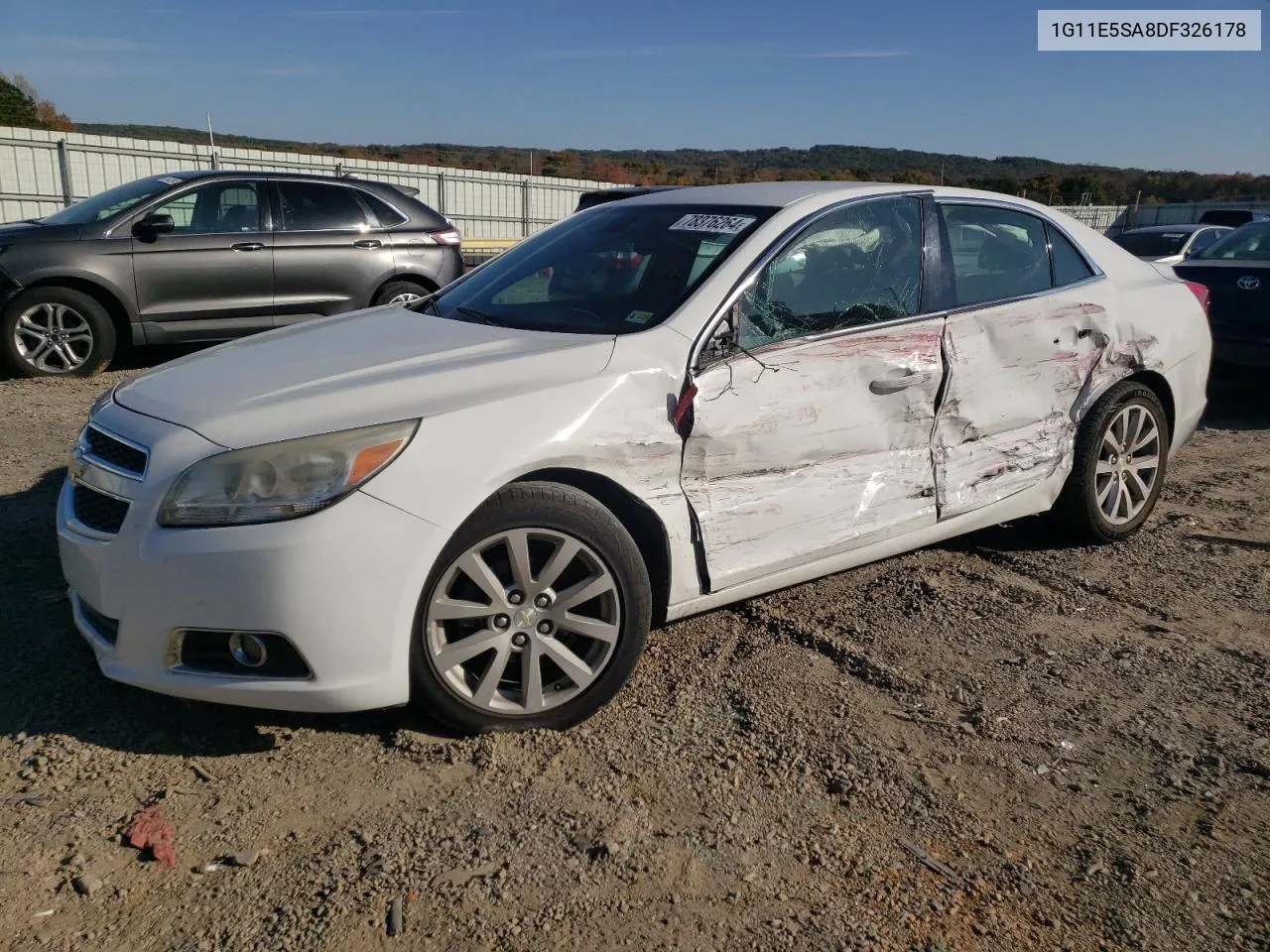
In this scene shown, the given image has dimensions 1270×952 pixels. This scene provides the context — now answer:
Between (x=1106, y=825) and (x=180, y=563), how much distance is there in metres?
2.50

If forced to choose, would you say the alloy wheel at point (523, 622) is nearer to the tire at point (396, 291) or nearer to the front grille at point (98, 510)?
the front grille at point (98, 510)

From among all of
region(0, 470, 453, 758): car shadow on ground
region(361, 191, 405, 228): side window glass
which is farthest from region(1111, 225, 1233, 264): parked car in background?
region(0, 470, 453, 758): car shadow on ground


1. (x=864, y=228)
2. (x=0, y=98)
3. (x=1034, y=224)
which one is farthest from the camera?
(x=0, y=98)

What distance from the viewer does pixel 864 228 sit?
3.89 meters

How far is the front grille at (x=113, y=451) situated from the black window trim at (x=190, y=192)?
5804mm

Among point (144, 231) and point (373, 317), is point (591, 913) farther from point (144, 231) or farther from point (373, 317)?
point (144, 231)

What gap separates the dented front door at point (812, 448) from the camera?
3.30m

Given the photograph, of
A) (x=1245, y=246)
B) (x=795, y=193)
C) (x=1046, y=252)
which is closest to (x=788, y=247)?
(x=795, y=193)

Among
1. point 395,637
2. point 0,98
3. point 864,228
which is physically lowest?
point 395,637

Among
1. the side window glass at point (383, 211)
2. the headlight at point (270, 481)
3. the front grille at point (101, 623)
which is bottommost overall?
the front grille at point (101, 623)

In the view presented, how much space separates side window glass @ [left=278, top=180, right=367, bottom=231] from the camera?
902 centimetres

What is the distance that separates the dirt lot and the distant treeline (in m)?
31.5

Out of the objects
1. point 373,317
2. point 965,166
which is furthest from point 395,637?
point 965,166

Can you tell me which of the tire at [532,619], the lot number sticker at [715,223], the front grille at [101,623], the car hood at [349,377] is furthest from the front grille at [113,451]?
the lot number sticker at [715,223]
